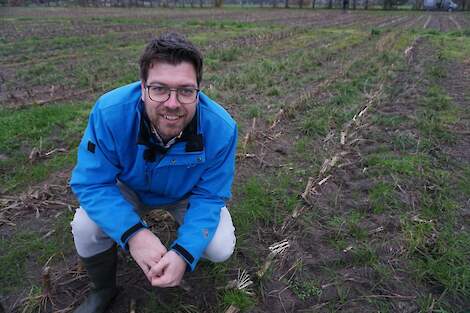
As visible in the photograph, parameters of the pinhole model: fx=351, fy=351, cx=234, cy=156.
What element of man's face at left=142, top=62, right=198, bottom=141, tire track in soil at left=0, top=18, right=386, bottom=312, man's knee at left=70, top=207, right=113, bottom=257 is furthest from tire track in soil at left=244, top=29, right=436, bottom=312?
man's face at left=142, top=62, right=198, bottom=141

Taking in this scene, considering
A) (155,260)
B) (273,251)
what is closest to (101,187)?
(155,260)

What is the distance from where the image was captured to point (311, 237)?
3.06m

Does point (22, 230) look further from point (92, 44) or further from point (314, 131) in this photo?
point (92, 44)

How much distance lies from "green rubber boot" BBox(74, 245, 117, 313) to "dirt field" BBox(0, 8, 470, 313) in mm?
171

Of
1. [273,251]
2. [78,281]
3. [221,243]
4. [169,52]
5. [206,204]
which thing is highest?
[169,52]

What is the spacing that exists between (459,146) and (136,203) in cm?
427

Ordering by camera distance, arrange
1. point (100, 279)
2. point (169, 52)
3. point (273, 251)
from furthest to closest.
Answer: point (273, 251)
point (100, 279)
point (169, 52)

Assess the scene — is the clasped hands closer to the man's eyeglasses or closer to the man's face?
the man's face

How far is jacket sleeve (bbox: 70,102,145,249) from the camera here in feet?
6.54

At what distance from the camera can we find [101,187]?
207cm

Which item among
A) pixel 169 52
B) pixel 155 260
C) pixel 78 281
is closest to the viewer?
pixel 169 52

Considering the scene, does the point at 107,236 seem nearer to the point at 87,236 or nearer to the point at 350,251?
the point at 87,236

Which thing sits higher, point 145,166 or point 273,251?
point 145,166

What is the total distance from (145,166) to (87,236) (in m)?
0.54
